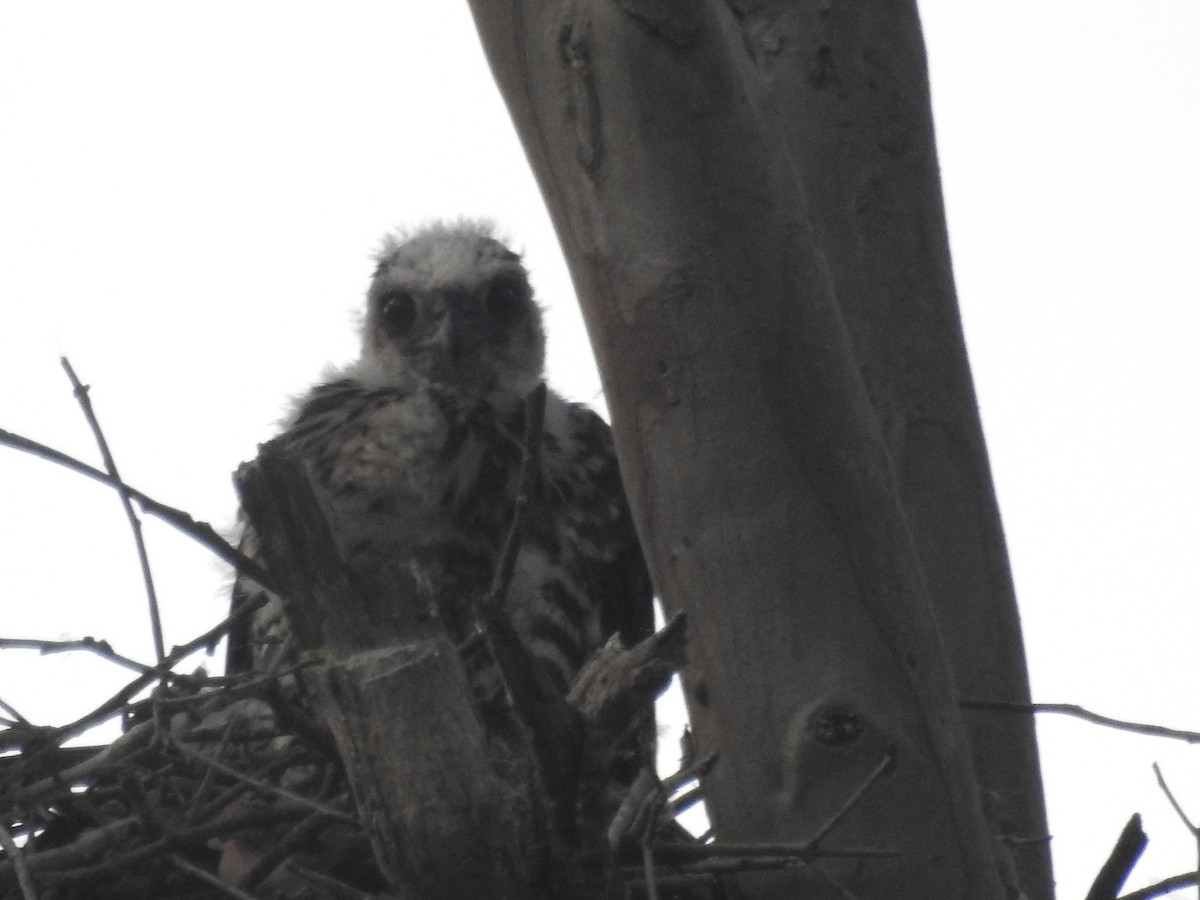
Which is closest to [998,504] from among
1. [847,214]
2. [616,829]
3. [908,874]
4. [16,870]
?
[847,214]

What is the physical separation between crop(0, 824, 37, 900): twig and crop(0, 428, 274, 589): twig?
1.89ft

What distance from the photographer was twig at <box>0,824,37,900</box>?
2359mm

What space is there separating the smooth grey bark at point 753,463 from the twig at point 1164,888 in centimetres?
24

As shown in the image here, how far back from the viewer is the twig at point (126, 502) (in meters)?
2.38

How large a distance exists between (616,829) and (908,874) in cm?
46

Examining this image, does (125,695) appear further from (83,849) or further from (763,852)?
(763,852)

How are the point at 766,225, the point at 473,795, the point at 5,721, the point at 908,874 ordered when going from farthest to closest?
the point at 5,721 < the point at 766,225 < the point at 908,874 < the point at 473,795

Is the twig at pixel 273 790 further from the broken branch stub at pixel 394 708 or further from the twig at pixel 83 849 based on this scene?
the broken branch stub at pixel 394 708

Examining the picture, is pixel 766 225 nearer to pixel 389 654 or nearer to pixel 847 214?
pixel 847 214

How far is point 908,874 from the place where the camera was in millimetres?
2363

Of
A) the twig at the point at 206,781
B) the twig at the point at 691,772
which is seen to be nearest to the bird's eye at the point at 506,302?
the twig at the point at 206,781

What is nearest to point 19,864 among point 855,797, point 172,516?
point 172,516

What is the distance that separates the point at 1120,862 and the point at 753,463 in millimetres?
732

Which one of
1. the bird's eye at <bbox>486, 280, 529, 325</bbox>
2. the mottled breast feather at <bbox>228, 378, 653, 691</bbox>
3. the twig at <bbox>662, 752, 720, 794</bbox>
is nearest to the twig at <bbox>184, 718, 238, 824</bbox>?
the mottled breast feather at <bbox>228, 378, 653, 691</bbox>
